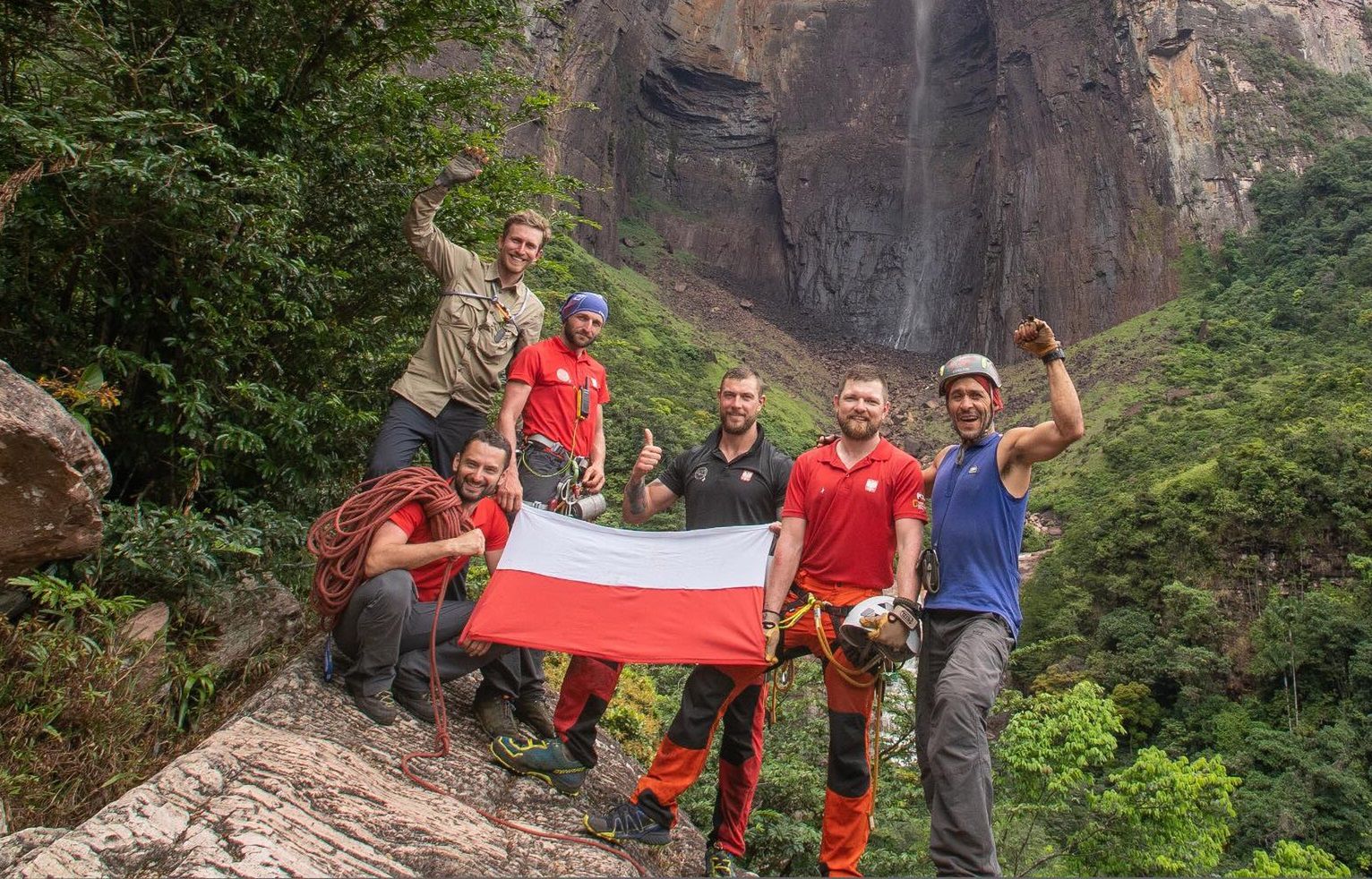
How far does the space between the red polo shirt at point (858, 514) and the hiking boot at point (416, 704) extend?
1.98 metres

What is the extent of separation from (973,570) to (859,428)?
2.66ft

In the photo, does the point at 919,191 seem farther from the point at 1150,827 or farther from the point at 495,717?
Answer: the point at 495,717

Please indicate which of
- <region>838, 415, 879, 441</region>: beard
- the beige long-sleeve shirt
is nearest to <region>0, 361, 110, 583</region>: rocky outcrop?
the beige long-sleeve shirt

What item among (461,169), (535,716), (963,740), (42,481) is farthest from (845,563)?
(42,481)

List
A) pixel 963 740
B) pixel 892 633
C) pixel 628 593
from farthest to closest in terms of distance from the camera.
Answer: pixel 628 593
pixel 892 633
pixel 963 740

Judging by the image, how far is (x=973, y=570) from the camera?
13.0ft

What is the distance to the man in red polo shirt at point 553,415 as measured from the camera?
482 centimetres

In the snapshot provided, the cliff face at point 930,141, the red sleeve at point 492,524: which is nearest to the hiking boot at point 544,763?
the red sleeve at point 492,524

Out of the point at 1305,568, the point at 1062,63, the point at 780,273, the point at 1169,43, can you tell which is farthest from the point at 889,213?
the point at 1305,568

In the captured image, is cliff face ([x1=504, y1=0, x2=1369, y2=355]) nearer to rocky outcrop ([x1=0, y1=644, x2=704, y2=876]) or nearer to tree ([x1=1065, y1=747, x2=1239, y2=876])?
tree ([x1=1065, y1=747, x2=1239, y2=876])

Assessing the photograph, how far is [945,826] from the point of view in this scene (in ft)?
11.3

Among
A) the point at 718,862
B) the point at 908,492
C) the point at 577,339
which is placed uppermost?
the point at 577,339

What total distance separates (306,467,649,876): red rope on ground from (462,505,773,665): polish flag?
1.04 ft

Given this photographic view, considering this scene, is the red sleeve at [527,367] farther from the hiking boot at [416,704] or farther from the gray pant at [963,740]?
the gray pant at [963,740]
